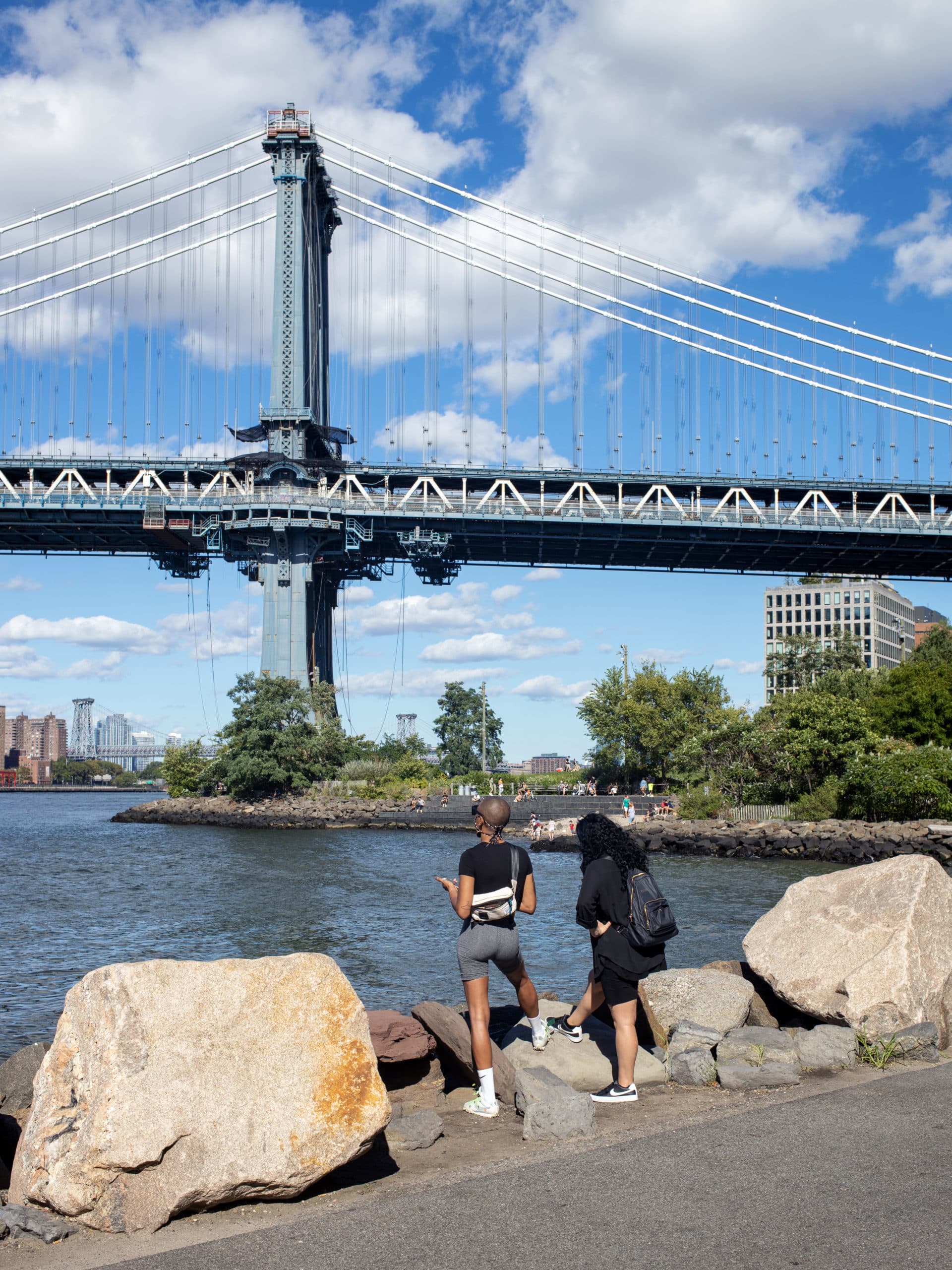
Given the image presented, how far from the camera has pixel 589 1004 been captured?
757cm

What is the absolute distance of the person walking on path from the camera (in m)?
6.68

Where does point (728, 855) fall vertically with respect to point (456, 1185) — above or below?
below

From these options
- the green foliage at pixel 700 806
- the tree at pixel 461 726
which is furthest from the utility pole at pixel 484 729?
the green foliage at pixel 700 806

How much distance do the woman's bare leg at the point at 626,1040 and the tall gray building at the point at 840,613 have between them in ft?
469

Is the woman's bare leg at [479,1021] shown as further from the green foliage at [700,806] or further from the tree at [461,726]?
the tree at [461,726]

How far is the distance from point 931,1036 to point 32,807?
361 ft

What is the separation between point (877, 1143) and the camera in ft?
18.6

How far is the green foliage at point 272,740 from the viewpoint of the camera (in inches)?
2345

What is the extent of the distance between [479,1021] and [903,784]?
35.1 m

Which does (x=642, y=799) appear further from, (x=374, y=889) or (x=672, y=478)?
(x=374, y=889)

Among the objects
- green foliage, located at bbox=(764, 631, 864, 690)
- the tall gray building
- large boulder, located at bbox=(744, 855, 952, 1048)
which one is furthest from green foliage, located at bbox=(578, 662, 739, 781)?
the tall gray building

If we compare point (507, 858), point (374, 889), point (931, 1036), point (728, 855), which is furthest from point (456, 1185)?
point (728, 855)

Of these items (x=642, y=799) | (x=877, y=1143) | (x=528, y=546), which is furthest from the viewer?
(x=528, y=546)

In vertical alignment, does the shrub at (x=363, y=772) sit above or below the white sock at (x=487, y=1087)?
below
